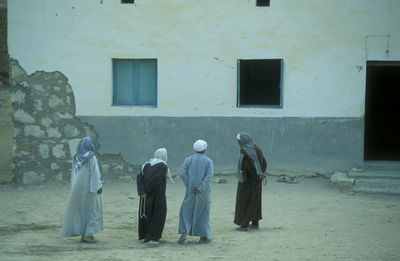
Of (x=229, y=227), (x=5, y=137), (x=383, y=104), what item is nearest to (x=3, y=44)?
(x=5, y=137)

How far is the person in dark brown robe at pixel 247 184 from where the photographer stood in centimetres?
788

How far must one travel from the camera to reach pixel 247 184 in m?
7.96

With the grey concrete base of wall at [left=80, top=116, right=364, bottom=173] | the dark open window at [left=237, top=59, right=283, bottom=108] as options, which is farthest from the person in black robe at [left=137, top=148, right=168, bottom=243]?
the dark open window at [left=237, top=59, right=283, bottom=108]

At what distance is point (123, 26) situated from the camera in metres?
12.1

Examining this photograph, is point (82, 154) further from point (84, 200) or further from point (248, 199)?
point (248, 199)

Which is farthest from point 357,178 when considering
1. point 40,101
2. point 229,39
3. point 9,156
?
point 9,156

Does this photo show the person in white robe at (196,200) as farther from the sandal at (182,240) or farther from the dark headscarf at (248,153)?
the dark headscarf at (248,153)

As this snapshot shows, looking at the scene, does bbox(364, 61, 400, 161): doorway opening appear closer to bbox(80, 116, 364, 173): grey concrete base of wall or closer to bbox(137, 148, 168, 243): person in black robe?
bbox(80, 116, 364, 173): grey concrete base of wall

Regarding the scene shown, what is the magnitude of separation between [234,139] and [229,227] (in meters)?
3.94

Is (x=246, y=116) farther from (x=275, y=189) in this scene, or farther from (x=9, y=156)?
(x=9, y=156)

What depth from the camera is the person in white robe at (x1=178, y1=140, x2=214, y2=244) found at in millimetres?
7242

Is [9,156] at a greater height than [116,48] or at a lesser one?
lesser

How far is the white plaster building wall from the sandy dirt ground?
173 cm

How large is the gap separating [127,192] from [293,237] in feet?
15.2
